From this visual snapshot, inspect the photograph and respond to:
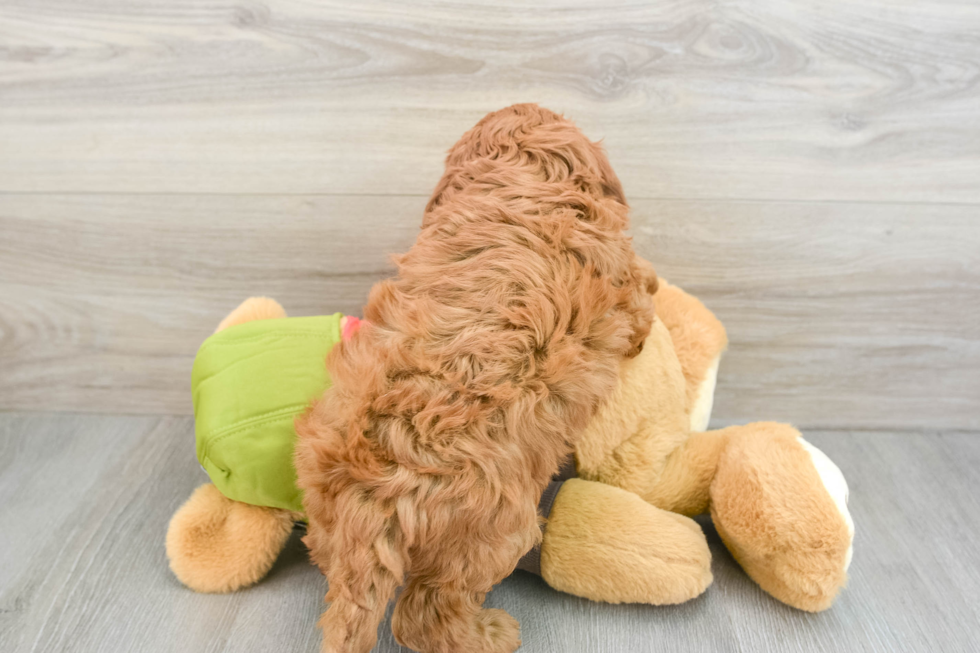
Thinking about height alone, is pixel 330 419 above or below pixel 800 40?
below

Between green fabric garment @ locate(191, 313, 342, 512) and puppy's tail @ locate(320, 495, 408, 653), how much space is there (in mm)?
182

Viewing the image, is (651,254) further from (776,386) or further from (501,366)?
(501,366)

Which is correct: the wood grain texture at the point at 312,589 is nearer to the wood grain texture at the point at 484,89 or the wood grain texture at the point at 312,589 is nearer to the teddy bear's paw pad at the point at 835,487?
the teddy bear's paw pad at the point at 835,487

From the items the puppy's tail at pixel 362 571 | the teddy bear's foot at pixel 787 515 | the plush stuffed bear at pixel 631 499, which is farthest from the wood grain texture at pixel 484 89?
the puppy's tail at pixel 362 571

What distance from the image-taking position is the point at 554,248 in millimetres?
553

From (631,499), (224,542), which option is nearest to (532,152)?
(631,499)

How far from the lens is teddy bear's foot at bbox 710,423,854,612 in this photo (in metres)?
0.65

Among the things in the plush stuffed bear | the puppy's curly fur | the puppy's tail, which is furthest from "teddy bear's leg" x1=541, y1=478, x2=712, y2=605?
the puppy's tail

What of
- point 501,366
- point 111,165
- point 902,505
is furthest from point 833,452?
point 111,165

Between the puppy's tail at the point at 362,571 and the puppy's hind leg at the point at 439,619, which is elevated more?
the puppy's tail at the point at 362,571

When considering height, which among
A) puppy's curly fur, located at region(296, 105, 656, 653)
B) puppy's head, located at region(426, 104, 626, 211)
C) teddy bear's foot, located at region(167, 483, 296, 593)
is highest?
puppy's head, located at region(426, 104, 626, 211)

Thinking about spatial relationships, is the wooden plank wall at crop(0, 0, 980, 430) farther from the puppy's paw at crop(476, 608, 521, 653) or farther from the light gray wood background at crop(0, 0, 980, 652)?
the puppy's paw at crop(476, 608, 521, 653)

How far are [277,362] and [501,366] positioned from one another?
0.30 meters

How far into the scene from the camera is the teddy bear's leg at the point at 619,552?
0.65 meters
